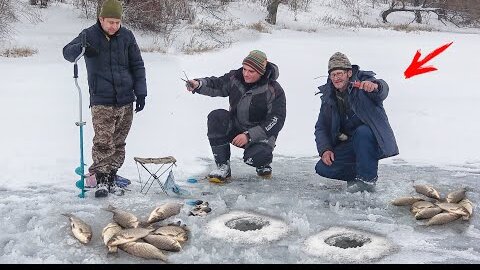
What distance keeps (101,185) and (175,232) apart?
124cm

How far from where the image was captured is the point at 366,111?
4684 millimetres

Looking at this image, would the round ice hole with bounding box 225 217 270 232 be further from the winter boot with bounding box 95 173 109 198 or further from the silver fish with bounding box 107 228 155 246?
the winter boot with bounding box 95 173 109 198

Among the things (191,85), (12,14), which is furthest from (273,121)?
(12,14)

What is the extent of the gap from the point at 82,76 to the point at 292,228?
703 centimetres

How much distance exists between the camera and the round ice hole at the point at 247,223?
4.03 metres

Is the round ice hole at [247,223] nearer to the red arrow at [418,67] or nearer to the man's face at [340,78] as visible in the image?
the man's face at [340,78]

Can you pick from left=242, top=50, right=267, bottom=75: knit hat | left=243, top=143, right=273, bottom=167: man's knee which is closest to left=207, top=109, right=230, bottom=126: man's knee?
left=243, top=143, right=273, bottom=167: man's knee

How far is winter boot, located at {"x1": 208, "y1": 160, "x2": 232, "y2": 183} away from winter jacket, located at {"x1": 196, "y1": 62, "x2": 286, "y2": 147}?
0.40 metres

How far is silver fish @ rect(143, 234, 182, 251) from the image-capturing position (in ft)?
11.4

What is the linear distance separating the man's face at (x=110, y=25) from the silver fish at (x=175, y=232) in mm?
1747

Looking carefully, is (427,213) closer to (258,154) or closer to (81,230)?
(258,154)

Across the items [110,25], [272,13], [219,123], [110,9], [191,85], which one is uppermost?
[272,13]
